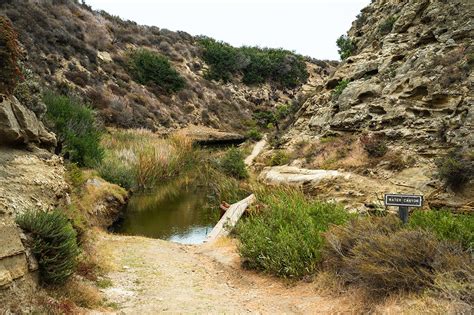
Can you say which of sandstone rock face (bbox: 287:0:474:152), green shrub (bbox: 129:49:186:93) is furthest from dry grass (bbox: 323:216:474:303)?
green shrub (bbox: 129:49:186:93)

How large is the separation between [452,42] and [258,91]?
3665cm

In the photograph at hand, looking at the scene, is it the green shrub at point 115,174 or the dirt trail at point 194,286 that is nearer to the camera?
the dirt trail at point 194,286

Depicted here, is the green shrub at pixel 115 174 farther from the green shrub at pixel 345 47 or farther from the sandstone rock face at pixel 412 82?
the green shrub at pixel 345 47

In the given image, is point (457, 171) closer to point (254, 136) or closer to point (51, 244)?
point (51, 244)

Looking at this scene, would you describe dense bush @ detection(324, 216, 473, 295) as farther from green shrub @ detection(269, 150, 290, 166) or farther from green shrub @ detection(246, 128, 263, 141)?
green shrub @ detection(246, 128, 263, 141)

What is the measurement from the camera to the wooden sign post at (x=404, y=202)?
225 inches

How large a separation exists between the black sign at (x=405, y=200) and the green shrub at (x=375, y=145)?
292 inches

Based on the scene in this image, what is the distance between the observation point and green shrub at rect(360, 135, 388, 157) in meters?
13.0

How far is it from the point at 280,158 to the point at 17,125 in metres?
12.7

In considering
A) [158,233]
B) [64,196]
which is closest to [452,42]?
[158,233]

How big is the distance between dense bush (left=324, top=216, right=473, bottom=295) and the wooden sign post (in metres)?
0.22

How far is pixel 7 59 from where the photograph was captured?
23.1 ft

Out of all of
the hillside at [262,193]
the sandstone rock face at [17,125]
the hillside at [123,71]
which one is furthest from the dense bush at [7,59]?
the hillside at [123,71]

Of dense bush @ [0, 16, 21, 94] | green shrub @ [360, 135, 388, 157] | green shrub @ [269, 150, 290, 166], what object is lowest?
green shrub @ [269, 150, 290, 166]
